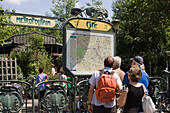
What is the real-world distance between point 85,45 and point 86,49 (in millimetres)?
135

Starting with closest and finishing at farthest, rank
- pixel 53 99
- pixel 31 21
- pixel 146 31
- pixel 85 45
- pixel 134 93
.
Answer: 1. pixel 134 93
2. pixel 53 99
3. pixel 85 45
4. pixel 31 21
5. pixel 146 31

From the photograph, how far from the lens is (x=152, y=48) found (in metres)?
19.5

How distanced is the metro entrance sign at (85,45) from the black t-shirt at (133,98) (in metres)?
2.60

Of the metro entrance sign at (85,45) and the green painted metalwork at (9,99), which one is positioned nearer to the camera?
the green painted metalwork at (9,99)

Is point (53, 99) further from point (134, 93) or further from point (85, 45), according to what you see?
point (134, 93)

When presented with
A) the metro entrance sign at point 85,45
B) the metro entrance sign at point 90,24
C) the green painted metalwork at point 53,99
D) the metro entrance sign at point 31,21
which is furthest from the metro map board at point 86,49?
the metro entrance sign at point 31,21

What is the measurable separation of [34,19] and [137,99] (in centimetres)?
436

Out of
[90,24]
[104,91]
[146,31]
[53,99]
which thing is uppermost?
[146,31]

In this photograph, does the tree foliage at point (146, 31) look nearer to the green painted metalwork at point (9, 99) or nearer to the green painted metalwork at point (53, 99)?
the green painted metalwork at point (53, 99)

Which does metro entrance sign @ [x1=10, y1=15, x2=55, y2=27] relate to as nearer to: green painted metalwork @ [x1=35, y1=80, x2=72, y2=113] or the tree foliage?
green painted metalwork @ [x1=35, y1=80, x2=72, y2=113]

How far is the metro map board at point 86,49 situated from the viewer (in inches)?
234

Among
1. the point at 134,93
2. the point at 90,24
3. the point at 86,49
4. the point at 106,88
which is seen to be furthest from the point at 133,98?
the point at 90,24

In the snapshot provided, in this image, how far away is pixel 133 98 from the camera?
11.3ft

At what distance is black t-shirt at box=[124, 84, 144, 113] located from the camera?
3.41 meters
